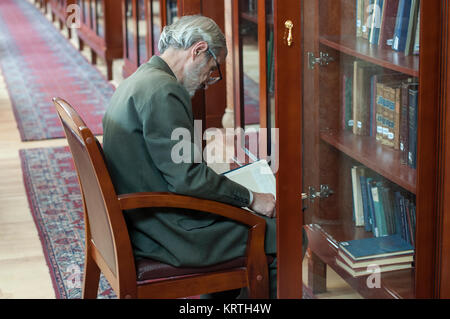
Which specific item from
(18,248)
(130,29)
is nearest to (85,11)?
(130,29)

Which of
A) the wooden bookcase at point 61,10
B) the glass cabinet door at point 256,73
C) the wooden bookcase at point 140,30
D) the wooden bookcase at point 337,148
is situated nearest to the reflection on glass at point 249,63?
the glass cabinet door at point 256,73

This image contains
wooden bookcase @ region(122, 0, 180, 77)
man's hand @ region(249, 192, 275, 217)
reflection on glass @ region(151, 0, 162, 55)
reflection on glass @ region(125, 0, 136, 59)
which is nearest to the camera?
man's hand @ region(249, 192, 275, 217)

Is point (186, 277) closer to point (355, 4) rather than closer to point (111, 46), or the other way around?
point (355, 4)

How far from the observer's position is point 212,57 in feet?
8.08

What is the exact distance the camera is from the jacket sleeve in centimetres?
222

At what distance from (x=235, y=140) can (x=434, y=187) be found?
1.45 m

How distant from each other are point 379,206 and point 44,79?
21.0ft

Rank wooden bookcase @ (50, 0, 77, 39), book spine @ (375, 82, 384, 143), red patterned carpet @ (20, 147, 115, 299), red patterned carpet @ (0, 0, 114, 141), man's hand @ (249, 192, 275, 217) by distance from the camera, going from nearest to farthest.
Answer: book spine @ (375, 82, 384, 143)
man's hand @ (249, 192, 275, 217)
red patterned carpet @ (20, 147, 115, 299)
red patterned carpet @ (0, 0, 114, 141)
wooden bookcase @ (50, 0, 77, 39)

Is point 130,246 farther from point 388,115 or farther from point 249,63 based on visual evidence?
point 249,63

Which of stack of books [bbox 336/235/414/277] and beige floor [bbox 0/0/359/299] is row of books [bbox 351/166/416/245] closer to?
stack of books [bbox 336/235/414/277]

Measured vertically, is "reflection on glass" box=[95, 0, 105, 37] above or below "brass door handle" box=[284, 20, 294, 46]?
below

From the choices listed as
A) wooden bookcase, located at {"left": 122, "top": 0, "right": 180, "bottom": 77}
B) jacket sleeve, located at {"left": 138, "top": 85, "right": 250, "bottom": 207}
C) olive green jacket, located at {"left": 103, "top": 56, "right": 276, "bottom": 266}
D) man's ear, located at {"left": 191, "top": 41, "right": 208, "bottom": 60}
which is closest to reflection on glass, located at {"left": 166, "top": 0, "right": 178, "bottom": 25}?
wooden bookcase, located at {"left": 122, "top": 0, "right": 180, "bottom": 77}

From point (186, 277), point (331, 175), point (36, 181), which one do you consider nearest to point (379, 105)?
point (331, 175)

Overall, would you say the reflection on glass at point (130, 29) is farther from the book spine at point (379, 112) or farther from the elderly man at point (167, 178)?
the book spine at point (379, 112)
